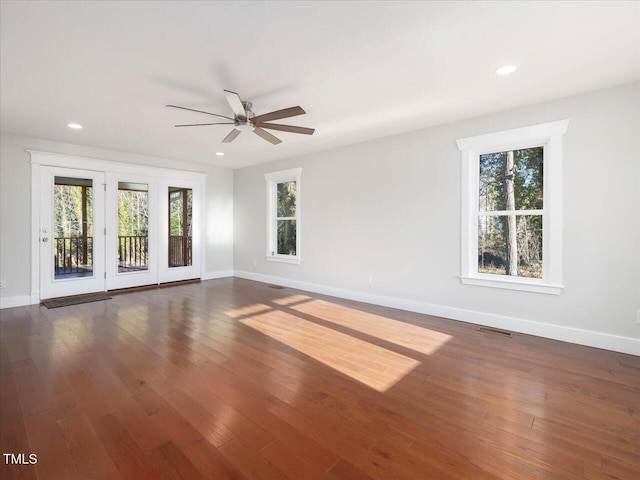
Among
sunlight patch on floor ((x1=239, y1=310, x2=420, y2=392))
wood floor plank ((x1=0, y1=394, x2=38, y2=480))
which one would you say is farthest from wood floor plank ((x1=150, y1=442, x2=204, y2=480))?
sunlight patch on floor ((x1=239, y1=310, x2=420, y2=392))

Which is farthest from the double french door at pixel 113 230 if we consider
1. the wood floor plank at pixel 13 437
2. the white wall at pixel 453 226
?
the wood floor plank at pixel 13 437

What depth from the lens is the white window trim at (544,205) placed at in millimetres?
3336

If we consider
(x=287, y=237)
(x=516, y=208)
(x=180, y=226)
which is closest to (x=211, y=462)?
(x=516, y=208)

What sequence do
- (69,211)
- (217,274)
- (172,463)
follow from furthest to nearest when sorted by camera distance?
(217,274), (69,211), (172,463)

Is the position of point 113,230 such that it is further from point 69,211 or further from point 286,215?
point 286,215

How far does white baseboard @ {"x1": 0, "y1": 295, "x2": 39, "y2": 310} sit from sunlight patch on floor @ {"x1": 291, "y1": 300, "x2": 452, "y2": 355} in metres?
4.15

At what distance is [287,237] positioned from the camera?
21.1ft

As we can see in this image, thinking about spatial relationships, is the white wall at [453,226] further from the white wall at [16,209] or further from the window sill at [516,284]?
the white wall at [16,209]

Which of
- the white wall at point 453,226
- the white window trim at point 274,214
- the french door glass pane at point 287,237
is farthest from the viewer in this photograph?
the french door glass pane at point 287,237

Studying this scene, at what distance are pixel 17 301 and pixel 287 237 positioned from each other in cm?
443

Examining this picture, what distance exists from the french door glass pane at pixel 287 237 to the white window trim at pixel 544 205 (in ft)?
10.9

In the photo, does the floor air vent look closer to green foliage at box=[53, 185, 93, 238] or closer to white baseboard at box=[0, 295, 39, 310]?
green foliage at box=[53, 185, 93, 238]

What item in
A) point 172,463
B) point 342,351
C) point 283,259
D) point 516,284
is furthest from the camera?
point 283,259

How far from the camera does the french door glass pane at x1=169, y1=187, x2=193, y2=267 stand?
6.55m
